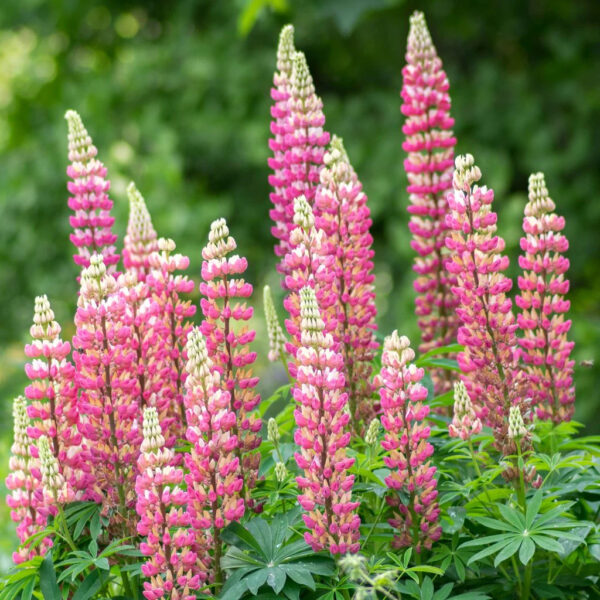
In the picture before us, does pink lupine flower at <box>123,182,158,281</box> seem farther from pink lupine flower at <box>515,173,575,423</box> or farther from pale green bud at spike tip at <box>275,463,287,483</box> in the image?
pink lupine flower at <box>515,173,575,423</box>

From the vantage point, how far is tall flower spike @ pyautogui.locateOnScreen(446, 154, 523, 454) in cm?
206

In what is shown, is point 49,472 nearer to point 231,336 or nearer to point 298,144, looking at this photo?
point 231,336

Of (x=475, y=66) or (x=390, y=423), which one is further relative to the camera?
(x=475, y=66)

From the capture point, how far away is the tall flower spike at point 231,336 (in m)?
1.99

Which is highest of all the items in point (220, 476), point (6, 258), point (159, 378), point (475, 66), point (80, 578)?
point (475, 66)

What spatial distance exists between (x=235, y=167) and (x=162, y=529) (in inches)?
245

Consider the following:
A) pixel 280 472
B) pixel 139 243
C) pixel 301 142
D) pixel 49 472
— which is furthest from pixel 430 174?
pixel 49 472

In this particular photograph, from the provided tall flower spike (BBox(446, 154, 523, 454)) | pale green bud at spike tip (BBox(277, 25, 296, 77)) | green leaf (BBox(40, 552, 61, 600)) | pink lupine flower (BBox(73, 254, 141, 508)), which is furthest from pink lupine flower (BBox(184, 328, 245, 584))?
pale green bud at spike tip (BBox(277, 25, 296, 77))

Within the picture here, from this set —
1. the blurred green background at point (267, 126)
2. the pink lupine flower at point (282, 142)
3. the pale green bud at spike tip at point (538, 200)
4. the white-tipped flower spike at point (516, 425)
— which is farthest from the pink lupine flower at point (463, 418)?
the blurred green background at point (267, 126)

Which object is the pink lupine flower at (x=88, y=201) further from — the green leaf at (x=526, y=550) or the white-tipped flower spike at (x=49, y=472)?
the green leaf at (x=526, y=550)

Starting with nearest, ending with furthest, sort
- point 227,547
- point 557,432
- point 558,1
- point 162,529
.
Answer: point 162,529
point 227,547
point 557,432
point 558,1

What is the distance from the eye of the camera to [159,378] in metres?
2.11

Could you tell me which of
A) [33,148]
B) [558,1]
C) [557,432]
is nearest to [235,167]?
[33,148]

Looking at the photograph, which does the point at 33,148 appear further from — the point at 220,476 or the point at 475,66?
the point at 220,476
